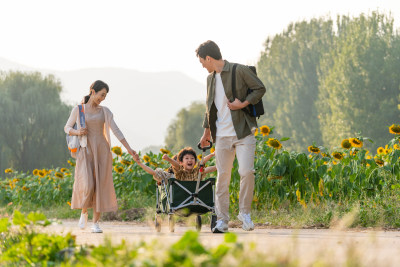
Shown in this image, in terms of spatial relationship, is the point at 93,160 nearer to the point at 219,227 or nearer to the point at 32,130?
the point at 219,227

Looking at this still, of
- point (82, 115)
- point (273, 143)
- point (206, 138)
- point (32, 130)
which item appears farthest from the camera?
point (32, 130)

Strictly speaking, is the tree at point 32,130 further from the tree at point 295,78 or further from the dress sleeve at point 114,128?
the dress sleeve at point 114,128

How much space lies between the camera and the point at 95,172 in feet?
29.5

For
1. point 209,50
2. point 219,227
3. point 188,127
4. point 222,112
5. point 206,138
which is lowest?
point 219,227

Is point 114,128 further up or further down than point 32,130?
further down

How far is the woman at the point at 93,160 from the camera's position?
891 cm

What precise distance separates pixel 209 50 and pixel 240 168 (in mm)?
1288

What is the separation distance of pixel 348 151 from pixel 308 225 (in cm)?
185

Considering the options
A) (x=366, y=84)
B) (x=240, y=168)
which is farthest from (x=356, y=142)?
(x=366, y=84)

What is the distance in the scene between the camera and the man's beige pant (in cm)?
744

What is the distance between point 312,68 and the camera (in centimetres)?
4803

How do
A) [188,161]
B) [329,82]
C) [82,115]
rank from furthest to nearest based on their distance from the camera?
[329,82] → [82,115] → [188,161]

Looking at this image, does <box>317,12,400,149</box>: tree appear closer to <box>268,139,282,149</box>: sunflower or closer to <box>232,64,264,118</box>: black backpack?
A: <box>268,139,282,149</box>: sunflower

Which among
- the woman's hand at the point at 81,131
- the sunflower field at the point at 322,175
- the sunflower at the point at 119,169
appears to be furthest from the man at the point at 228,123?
the sunflower at the point at 119,169
